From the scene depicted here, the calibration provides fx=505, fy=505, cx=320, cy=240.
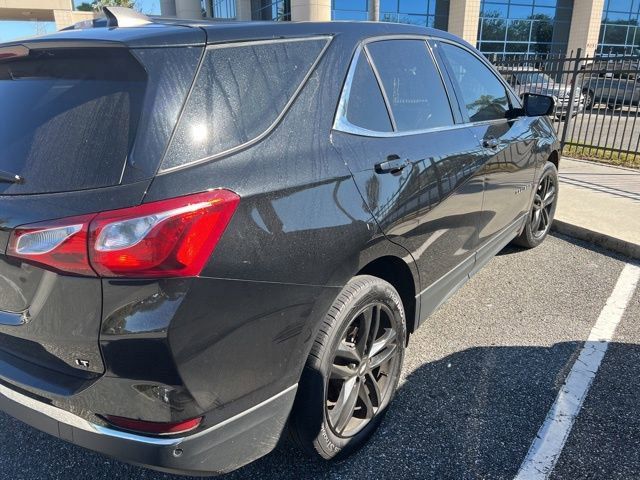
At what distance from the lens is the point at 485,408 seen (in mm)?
2594

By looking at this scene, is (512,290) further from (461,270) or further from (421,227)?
(421,227)

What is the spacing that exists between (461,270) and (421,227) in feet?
2.54

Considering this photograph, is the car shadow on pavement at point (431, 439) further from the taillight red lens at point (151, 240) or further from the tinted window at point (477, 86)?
the tinted window at point (477, 86)

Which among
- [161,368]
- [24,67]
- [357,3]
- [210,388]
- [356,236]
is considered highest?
[357,3]

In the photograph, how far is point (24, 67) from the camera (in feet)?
6.16

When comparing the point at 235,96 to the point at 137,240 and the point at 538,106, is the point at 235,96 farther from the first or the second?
the point at 538,106

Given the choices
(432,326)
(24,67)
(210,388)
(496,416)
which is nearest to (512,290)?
(432,326)

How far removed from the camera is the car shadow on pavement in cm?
222

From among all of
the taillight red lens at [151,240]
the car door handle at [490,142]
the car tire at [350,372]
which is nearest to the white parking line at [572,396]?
the car tire at [350,372]

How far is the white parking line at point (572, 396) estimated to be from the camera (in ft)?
7.38

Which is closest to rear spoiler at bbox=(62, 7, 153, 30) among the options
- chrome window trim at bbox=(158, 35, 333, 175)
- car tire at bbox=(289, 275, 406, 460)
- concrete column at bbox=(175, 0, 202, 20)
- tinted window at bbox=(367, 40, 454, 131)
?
chrome window trim at bbox=(158, 35, 333, 175)

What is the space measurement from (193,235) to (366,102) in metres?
1.13

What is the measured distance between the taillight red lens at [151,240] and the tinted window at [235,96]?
0.16 metres

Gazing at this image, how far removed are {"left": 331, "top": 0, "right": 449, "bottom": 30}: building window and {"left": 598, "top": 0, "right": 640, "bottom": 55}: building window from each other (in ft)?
34.0
